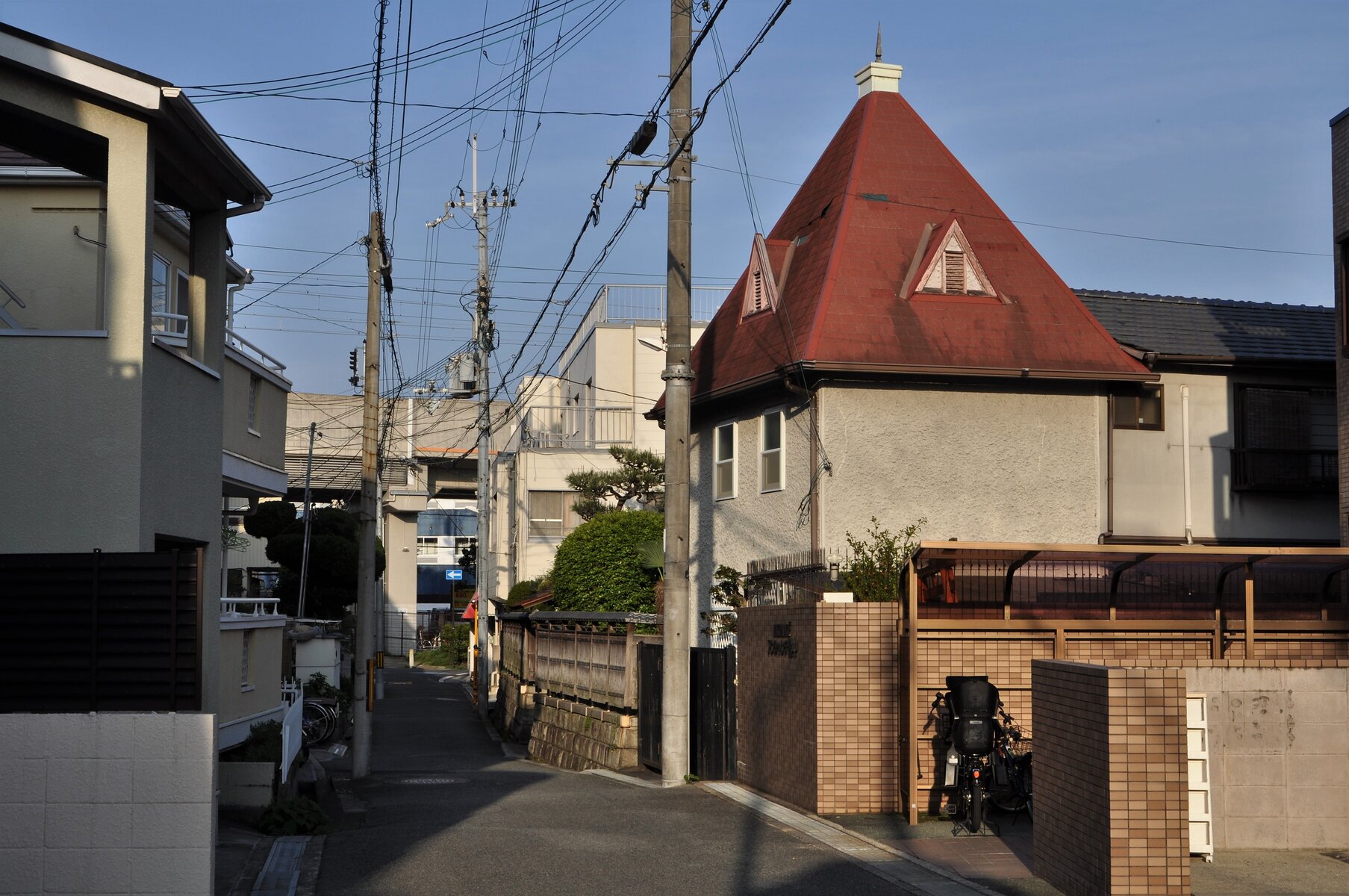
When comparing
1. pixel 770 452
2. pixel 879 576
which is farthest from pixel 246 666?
pixel 879 576

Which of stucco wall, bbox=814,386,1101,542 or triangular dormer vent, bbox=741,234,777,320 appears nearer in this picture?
stucco wall, bbox=814,386,1101,542

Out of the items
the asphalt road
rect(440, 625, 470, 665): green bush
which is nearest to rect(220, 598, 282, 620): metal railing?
the asphalt road

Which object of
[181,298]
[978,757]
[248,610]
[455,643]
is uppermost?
[181,298]

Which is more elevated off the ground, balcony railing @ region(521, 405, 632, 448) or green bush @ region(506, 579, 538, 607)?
balcony railing @ region(521, 405, 632, 448)

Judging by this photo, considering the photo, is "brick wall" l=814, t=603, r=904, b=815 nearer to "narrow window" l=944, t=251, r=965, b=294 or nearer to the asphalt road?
the asphalt road

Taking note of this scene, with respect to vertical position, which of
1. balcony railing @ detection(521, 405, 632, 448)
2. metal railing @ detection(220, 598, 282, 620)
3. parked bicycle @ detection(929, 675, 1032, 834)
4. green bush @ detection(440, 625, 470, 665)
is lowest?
green bush @ detection(440, 625, 470, 665)

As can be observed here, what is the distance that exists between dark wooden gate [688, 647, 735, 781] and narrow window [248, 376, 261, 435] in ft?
26.5

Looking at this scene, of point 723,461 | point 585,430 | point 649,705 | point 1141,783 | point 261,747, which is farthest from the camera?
point 585,430

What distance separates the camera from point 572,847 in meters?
11.6

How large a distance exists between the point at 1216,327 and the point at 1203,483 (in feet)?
10.1

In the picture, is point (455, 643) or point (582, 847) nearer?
point (582, 847)

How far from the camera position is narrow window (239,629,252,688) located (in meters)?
18.3

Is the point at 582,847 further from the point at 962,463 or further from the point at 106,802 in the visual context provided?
the point at 962,463

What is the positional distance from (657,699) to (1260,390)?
11.1 metres
